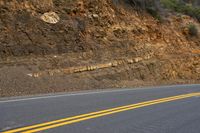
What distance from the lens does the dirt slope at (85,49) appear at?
60.6 ft

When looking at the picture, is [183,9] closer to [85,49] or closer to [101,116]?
[85,49]

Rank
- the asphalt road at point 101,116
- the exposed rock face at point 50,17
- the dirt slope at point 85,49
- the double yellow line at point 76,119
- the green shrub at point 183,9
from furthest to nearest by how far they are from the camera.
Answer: the green shrub at point 183,9 → the exposed rock face at point 50,17 → the dirt slope at point 85,49 → the asphalt road at point 101,116 → the double yellow line at point 76,119

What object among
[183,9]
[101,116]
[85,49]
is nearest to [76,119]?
[101,116]

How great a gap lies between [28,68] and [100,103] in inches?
319

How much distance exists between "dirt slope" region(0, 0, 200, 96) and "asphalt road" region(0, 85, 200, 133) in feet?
15.8

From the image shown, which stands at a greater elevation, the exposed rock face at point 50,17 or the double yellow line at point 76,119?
the exposed rock face at point 50,17

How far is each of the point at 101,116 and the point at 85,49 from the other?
1331 cm

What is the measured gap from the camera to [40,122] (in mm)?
7922

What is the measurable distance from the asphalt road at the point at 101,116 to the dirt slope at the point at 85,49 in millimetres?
4830

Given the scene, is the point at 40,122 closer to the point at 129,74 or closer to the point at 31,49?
the point at 31,49

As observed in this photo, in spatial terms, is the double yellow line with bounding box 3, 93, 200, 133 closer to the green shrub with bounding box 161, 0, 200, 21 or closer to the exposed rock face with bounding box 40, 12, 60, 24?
the exposed rock face with bounding box 40, 12, 60, 24

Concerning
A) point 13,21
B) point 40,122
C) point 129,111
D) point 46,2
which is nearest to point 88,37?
point 46,2

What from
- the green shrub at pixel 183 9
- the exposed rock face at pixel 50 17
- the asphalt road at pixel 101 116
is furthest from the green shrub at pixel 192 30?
the asphalt road at pixel 101 116

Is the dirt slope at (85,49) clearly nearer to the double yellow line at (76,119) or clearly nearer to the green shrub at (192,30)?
the green shrub at (192,30)
